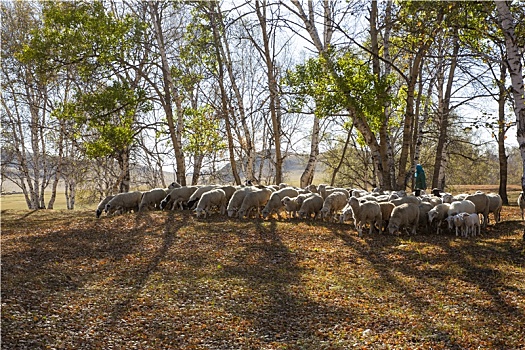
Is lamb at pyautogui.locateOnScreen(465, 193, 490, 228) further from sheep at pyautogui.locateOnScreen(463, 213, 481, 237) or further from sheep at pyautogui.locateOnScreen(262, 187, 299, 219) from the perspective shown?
Answer: sheep at pyautogui.locateOnScreen(262, 187, 299, 219)

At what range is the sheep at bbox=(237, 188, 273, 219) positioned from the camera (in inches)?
635

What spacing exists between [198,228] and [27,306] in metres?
6.80

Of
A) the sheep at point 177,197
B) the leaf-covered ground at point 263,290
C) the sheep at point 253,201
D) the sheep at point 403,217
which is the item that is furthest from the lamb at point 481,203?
the sheep at point 177,197

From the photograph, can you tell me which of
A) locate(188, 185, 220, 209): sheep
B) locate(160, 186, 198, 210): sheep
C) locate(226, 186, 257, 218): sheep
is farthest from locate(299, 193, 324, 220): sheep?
locate(160, 186, 198, 210): sheep

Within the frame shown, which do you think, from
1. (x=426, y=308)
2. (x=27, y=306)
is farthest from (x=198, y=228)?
(x=426, y=308)

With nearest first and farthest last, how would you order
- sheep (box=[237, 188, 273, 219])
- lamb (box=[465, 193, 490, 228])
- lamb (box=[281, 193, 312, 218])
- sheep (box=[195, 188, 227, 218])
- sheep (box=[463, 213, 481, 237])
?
sheep (box=[463, 213, 481, 237]), lamb (box=[465, 193, 490, 228]), lamb (box=[281, 193, 312, 218]), sheep (box=[237, 188, 273, 219]), sheep (box=[195, 188, 227, 218])

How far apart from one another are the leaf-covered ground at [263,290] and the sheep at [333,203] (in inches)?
77.7

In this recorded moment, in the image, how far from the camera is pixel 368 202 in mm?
13141

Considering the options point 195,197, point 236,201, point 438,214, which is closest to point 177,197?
point 195,197

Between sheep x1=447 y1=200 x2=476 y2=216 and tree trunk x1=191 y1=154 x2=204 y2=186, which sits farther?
tree trunk x1=191 y1=154 x2=204 y2=186

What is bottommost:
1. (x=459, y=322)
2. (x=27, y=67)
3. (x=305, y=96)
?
(x=459, y=322)

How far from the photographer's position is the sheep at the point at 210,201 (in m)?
16.3

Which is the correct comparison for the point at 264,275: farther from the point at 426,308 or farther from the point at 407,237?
the point at 407,237

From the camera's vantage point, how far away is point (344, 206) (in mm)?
15984
